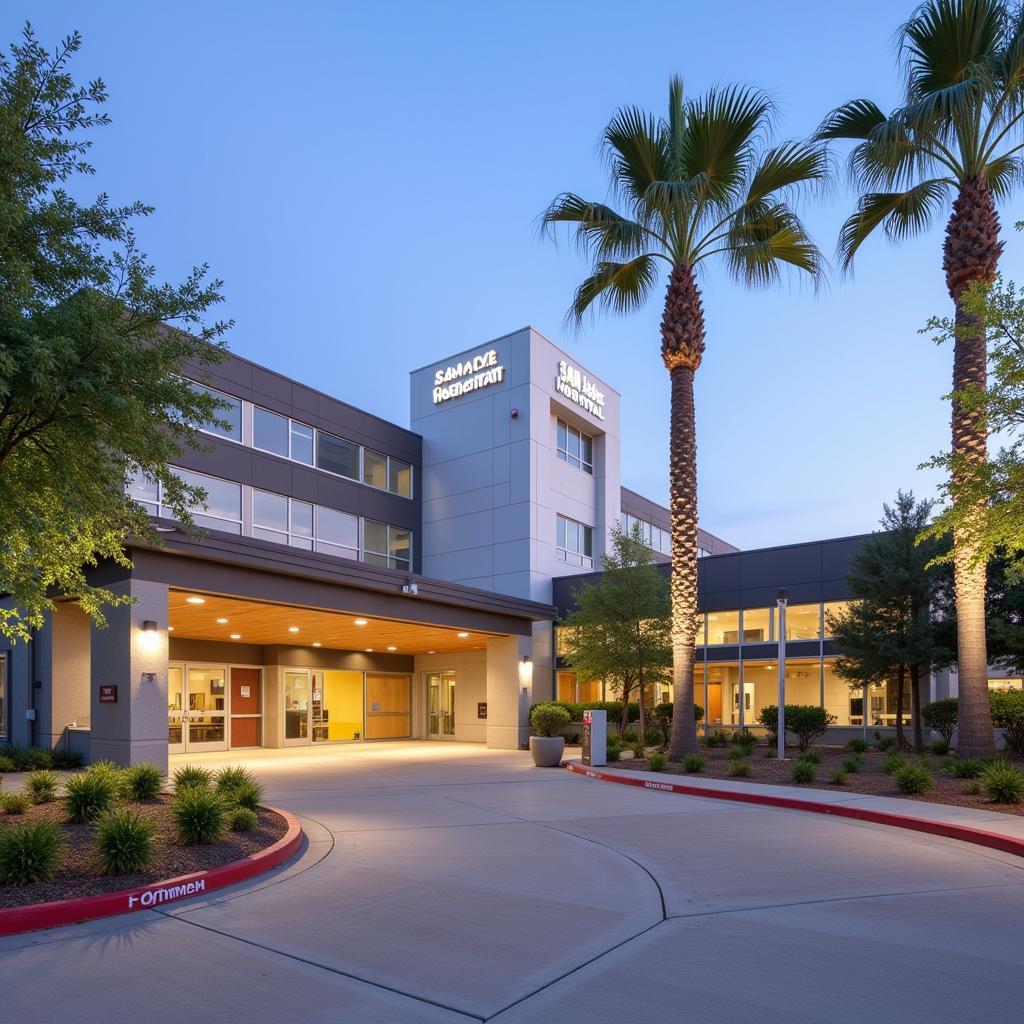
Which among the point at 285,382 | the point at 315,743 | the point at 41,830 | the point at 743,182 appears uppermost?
the point at 743,182

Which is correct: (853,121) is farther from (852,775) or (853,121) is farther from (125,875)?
(125,875)

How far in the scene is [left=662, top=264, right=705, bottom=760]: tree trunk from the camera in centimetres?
2056

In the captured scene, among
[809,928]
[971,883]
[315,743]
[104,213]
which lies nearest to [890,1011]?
[809,928]

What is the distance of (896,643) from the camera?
73.9 ft

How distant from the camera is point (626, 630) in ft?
86.6

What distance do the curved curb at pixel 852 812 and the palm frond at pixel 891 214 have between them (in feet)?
37.9

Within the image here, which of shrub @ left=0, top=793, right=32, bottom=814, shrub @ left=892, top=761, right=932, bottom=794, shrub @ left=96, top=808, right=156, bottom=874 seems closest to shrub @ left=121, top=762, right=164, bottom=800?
shrub @ left=0, top=793, right=32, bottom=814

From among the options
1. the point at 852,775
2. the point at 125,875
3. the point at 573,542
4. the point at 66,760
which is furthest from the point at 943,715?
the point at 66,760

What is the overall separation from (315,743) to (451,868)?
75.2 ft

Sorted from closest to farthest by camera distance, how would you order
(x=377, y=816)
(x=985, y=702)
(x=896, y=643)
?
(x=377, y=816) < (x=985, y=702) < (x=896, y=643)

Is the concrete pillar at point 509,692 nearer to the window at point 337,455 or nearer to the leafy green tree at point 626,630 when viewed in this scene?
the leafy green tree at point 626,630

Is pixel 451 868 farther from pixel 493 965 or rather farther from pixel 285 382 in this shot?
pixel 285 382

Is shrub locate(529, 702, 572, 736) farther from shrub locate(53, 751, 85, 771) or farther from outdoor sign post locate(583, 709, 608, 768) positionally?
shrub locate(53, 751, 85, 771)

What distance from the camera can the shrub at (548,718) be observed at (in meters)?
27.2
